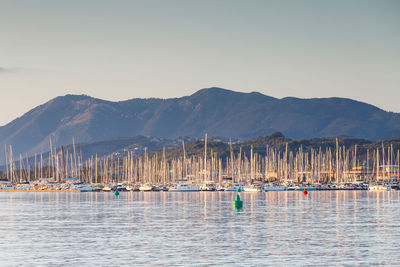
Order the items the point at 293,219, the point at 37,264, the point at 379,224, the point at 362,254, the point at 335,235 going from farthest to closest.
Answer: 1. the point at 293,219
2. the point at 379,224
3. the point at 335,235
4. the point at 362,254
5. the point at 37,264

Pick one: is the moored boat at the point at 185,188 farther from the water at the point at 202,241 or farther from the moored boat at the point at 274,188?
the water at the point at 202,241

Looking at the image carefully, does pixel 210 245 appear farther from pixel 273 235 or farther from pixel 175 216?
pixel 175 216

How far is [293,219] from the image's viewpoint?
6562 centimetres

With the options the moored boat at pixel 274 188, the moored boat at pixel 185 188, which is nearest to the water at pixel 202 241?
Answer: the moored boat at pixel 274 188

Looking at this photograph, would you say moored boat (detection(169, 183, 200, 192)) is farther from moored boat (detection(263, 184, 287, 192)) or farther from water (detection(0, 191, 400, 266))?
water (detection(0, 191, 400, 266))

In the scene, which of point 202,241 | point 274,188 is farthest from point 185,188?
point 202,241

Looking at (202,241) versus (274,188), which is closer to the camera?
(202,241)

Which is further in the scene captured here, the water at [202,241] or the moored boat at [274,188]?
the moored boat at [274,188]

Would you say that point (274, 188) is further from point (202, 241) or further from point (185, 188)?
point (202, 241)

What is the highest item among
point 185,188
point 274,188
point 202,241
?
point 202,241

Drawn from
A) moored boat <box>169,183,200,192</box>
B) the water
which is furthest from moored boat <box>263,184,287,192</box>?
the water

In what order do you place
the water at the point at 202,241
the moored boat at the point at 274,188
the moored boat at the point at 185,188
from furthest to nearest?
the moored boat at the point at 185,188 < the moored boat at the point at 274,188 < the water at the point at 202,241

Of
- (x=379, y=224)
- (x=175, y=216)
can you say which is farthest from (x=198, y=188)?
(x=379, y=224)

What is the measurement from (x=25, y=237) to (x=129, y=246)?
34.0 feet
